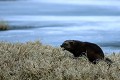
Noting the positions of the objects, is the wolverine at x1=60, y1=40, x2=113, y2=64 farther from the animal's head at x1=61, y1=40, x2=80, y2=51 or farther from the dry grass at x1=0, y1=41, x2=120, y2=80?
the dry grass at x1=0, y1=41, x2=120, y2=80

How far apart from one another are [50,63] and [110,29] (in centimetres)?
1268

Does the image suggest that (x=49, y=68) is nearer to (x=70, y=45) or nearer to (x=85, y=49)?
(x=70, y=45)

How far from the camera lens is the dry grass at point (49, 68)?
6.80 m

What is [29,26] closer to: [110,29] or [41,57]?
[110,29]

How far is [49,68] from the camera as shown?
7.05m

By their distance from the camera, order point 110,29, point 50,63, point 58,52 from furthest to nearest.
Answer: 1. point 110,29
2. point 58,52
3. point 50,63

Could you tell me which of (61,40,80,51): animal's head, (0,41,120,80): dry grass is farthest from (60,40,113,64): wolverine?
(0,41,120,80): dry grass

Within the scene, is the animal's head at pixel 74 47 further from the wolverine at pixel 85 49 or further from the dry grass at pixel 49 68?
the dry grass at pixel 49 68

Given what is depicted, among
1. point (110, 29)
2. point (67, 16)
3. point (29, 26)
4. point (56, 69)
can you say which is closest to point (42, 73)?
point (56, 69)

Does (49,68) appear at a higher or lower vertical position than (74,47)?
lower

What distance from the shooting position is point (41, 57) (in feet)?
26.3

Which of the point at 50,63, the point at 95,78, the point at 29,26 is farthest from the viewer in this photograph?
the point at 29,26

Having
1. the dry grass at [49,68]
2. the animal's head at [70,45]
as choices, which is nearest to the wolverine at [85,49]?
the animal's head at [70,45]

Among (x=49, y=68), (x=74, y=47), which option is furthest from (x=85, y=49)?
(x=49, y=68)
